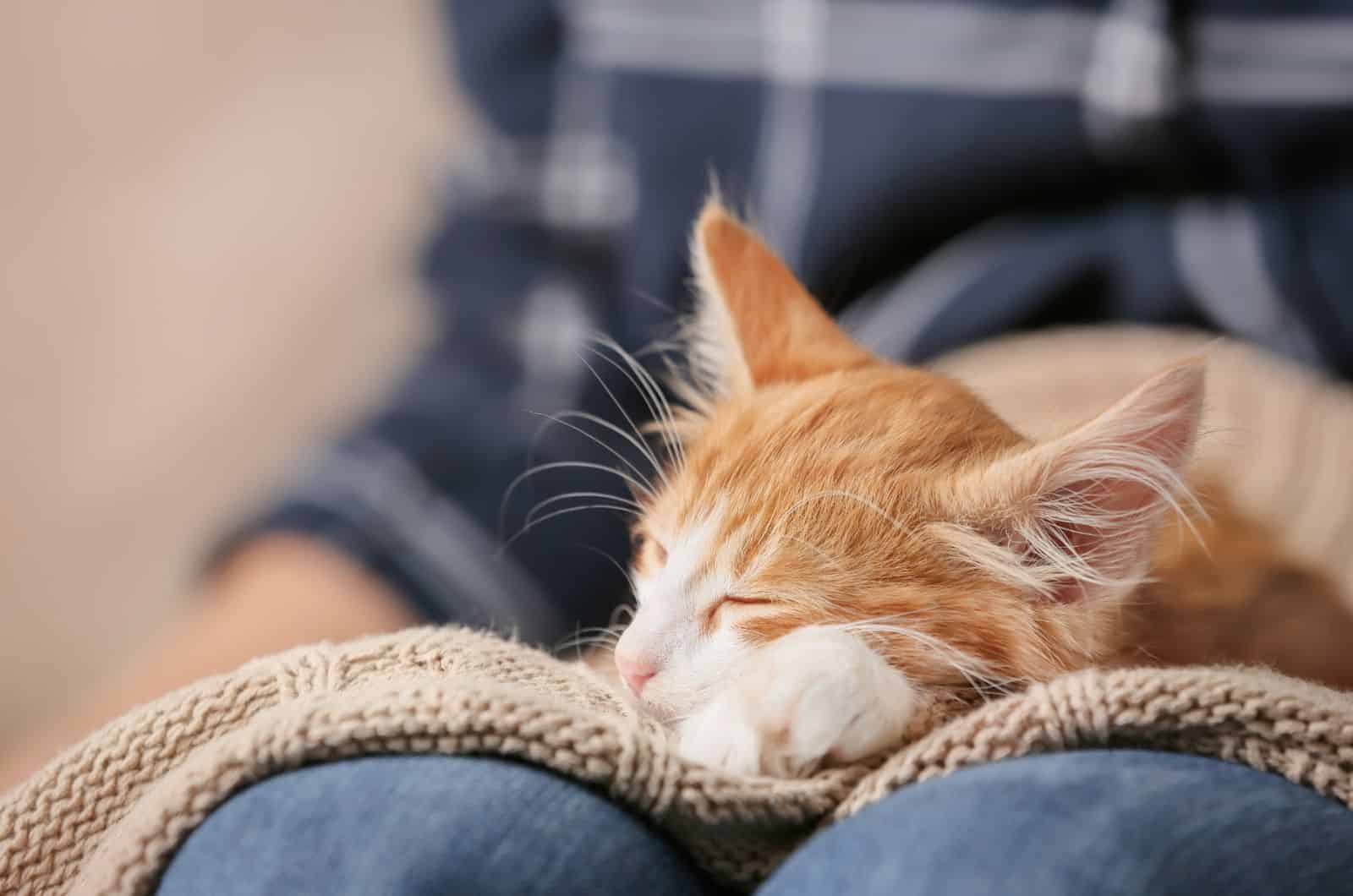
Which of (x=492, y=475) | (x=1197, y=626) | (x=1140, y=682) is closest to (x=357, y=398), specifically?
(x=492, y=475)

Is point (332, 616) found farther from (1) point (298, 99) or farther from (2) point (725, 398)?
(1) point (298, 99)

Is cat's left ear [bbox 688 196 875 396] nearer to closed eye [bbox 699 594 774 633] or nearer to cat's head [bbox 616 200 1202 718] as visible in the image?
cat's head [bbox 616 200 1202 718]

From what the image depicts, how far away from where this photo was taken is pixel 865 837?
0.50m

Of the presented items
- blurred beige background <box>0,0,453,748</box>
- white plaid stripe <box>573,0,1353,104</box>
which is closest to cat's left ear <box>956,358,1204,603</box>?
white plaid stripe <box>573,0,1353,104</box>

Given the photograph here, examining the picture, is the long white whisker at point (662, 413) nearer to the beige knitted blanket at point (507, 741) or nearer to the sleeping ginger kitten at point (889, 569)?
the sleeping ginger kitten at point (889, 569)

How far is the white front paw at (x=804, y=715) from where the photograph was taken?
0.57 m

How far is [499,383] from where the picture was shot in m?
1.45

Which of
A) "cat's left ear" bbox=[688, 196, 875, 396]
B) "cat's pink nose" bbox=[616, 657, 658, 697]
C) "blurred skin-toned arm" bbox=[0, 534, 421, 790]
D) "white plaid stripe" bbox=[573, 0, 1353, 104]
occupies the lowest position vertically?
"blurred skin-toned arm" bbox=[0, 534, 421, 790]

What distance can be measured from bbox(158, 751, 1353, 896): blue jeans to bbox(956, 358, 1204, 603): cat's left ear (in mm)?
173

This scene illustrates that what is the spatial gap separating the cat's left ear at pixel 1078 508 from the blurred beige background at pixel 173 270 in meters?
1.26

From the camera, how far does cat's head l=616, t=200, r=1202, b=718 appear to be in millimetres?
663

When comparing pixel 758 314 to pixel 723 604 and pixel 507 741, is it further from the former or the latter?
pixel 507 741

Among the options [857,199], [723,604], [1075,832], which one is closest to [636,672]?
[723,604]

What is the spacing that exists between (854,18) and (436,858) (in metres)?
1.17
